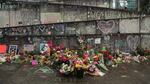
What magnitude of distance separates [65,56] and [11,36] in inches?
157

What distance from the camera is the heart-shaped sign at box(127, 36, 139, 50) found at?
18.8 m

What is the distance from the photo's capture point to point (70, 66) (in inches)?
579

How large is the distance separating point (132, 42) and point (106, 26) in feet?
5.85

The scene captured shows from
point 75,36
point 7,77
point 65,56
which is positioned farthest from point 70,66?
point 75,36

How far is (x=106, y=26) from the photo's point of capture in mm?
18547

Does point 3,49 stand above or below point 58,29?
below

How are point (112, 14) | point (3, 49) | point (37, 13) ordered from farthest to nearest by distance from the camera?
point (112, 14)
point (37, 13)
point (3, 49)

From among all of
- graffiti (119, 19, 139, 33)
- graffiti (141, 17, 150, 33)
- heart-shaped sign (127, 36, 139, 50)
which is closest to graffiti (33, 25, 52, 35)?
graffiti (119, 19, 139, 33)

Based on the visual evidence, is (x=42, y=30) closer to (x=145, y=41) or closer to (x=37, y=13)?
(x=37, y=13)

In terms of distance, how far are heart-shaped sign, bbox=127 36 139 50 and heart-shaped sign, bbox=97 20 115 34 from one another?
121cm

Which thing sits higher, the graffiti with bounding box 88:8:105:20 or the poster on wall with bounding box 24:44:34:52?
the graffiti with bounding box 88:8:105:20

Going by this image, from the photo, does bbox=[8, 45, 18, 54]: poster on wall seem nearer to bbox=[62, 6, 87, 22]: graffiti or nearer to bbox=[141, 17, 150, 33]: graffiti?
bbox=[62, 6, 87, 22]: graffiti

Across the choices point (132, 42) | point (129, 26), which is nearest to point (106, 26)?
point (129, 26)

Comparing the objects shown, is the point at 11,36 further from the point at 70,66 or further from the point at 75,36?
the point at 70,66
